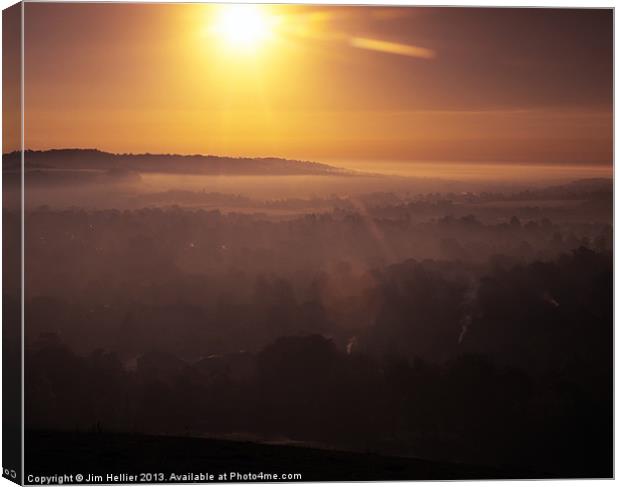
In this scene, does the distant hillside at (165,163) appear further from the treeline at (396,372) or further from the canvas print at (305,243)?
the treeline at (396,372)

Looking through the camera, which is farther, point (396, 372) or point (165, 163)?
point (396, 372)

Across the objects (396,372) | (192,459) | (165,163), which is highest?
(165,163)

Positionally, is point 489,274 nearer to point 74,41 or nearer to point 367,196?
point 367,196

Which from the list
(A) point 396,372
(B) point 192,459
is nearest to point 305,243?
(A) point 396,372

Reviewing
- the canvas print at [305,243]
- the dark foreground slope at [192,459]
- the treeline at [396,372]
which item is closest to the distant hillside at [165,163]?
the canvas print at [305,243]

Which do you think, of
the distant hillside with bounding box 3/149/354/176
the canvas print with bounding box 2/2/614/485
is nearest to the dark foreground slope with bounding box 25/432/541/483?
the canvas print with bounding box 2/2/614/485

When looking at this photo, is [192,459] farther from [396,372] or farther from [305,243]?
[305,243]

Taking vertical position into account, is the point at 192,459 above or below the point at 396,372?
below
